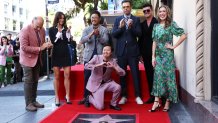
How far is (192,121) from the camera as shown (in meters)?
5.19

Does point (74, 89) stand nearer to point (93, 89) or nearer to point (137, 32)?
point (93, 89)

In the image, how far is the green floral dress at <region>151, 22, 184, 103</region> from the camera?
18.6ft

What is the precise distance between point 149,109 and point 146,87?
2.95 ft

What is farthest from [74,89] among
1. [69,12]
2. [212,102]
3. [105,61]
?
[69,12]

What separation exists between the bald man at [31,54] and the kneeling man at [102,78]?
907 mm

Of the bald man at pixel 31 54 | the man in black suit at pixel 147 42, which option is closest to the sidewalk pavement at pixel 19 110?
the bald man at pixel 31 54

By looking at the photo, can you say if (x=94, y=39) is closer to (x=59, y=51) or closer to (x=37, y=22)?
(x=59, y=51)

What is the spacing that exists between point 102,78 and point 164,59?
46.7 inches

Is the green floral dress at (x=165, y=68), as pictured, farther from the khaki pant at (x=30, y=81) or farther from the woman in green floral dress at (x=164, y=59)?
the khaki pant at (x=30, y=81)

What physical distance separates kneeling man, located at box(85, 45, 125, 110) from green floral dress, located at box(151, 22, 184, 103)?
0.67 metres

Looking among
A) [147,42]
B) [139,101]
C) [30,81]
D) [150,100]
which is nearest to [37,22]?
[30,81]

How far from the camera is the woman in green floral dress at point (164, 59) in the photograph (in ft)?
18.6

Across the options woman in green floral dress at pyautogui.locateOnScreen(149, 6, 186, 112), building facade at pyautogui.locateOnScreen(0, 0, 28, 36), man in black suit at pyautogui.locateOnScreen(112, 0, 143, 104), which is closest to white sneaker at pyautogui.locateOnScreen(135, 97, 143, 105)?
man in black suit at pyautogui.locateOnScreen(112, 0, 143, 104)

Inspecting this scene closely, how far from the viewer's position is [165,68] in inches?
224
